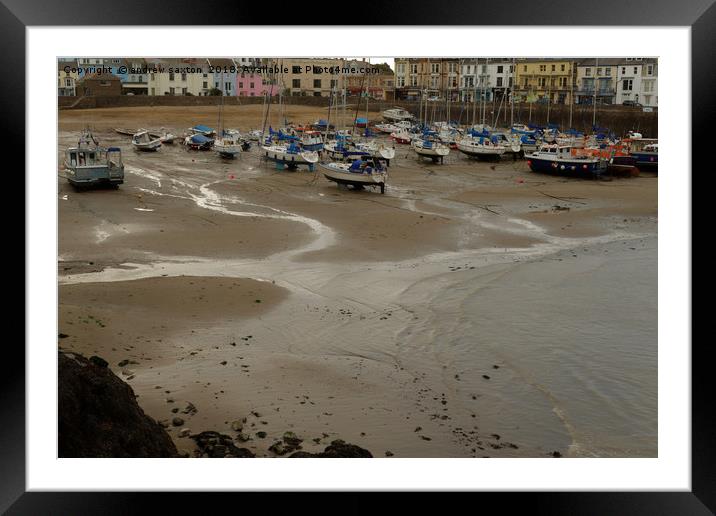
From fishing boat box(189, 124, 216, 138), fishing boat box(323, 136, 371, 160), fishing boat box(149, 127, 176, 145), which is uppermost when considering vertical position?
fishing boat box(189, 124, 216, 138)

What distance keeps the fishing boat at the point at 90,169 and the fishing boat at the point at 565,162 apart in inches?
562

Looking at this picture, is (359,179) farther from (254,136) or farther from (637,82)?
(637,82)

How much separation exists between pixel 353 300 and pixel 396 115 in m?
36.0

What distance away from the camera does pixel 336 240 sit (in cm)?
1560

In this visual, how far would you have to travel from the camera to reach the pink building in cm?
4594

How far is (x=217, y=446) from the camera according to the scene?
536cm

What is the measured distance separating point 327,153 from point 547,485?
27.3 metres

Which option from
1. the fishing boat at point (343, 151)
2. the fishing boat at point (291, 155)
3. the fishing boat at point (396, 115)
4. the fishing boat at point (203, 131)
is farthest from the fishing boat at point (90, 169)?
the fishing boat at point (396, 115)

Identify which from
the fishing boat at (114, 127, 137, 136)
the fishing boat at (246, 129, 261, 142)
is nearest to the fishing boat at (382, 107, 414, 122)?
the fishing boat at (246, 129, 261, 142)

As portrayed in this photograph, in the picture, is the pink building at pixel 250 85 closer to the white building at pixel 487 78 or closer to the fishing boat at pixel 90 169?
the white building at pixel 487 78

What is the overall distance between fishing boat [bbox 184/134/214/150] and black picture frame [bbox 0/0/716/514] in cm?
2782

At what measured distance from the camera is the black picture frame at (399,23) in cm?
Answer: 267

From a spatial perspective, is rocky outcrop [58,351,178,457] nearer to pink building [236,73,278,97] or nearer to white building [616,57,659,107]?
pink building [236,73,278,97]

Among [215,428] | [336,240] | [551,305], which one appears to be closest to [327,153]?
[336,240]
